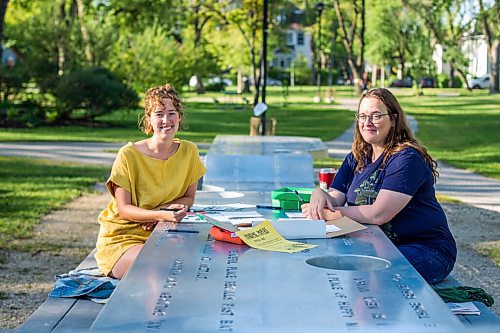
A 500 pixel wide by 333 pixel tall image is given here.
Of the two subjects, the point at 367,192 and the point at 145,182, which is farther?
the point at 145,182

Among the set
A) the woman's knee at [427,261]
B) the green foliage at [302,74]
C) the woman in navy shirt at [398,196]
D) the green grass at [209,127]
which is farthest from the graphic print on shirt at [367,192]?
the green foliage at [302,74]

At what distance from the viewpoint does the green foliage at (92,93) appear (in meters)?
24.5

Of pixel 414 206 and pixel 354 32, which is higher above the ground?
pixel 354 32

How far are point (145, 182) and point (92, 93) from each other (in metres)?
19.8

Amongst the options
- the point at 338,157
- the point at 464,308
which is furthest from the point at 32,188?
the point at 464,308

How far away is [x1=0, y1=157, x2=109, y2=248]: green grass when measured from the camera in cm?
973

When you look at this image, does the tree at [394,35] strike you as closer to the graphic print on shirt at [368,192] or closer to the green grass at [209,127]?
the green grass at [209,127]

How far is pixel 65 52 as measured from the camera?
2648cm

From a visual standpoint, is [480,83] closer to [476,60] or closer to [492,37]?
[492,37]

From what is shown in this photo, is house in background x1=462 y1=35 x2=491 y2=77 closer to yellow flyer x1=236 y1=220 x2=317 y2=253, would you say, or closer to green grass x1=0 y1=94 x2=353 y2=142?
green grass x1=0 y1=94 x2=353 y2=142

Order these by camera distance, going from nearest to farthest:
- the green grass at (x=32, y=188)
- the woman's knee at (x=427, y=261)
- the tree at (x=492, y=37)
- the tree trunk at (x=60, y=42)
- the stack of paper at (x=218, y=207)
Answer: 1. the woman's knee at (x=427, y=261)
2. the stack of paper at (x=218, y=207)
3. the green grass at (x=32, y=188)
4. the tree trunk at (x=60, y=42)
5. the tree at (x=492, y=37)

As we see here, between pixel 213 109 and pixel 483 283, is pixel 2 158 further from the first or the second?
pixel 213 109

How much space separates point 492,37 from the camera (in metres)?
54.0

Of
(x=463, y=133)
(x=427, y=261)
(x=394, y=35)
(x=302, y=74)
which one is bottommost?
(x=463, y=133)
